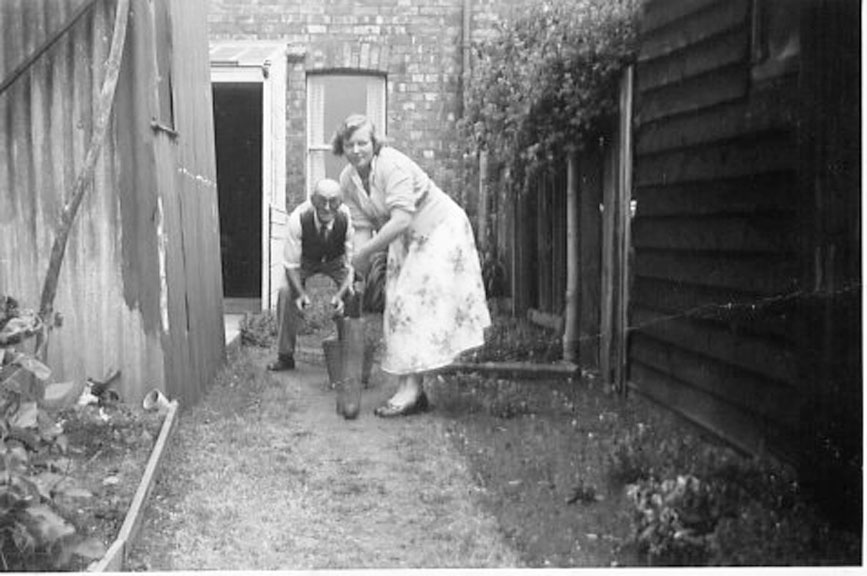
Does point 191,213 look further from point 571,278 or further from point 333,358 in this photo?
point 571,278

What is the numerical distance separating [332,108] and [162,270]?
0.95 metres

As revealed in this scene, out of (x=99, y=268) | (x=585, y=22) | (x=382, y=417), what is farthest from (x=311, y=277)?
(x=585, y=22)

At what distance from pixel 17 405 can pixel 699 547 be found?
1.73 metres

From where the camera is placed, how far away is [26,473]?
10.0ft

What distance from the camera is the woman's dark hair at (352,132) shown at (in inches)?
133

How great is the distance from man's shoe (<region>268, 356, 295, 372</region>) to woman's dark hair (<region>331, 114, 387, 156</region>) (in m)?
0.64

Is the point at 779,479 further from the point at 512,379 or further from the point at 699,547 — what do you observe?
the point at 512,379

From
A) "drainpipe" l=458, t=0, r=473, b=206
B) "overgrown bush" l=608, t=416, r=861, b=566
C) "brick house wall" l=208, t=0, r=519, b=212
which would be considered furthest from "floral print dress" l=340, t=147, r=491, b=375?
A: "overgrown bush" l=608, t=416, r=861, b=566

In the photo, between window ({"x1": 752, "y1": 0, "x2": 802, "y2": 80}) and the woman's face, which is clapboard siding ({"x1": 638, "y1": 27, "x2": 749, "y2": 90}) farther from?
the woman's face

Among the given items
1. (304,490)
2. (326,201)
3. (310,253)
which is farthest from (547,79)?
(304,490)

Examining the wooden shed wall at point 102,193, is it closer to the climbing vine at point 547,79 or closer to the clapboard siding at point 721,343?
the climbing vine at point 547,79

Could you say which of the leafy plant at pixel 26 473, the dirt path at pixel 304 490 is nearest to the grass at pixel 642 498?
the dirt path at pixel 304 490

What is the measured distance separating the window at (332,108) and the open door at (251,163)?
0.26 ft

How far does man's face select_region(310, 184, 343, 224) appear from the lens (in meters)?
3.40
